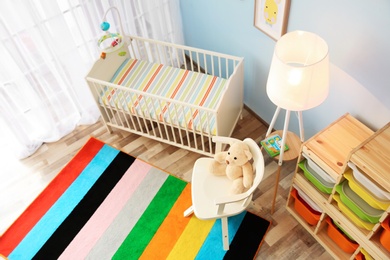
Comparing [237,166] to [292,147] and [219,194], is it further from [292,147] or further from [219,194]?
[292,147]

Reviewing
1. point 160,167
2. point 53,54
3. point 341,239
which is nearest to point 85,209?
point 160,167

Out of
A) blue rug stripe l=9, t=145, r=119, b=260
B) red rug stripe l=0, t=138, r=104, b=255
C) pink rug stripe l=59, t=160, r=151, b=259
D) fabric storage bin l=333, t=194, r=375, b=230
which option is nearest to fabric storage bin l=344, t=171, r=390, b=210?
fabric storage bin l=333, t=194, r=375, b=230

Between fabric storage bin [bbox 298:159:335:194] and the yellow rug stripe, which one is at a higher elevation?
fabric storage bin [bbox 298:159:335:194]

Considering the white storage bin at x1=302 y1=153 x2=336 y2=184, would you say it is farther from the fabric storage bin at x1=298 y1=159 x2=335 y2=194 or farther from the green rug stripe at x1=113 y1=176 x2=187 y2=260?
the green rug stripe at x1=113 y1=176 x2=187 y2=260

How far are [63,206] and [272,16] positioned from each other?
2.07 meters

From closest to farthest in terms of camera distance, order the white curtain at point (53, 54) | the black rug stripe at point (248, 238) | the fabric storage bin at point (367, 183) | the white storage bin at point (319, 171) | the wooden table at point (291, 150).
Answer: the fabric storage bin at point (367, 183)
the white storage bin at point (319, 171)
the wooden table at point (291, 150)
the black rug stripe at point (248, 238)
the white curtain at point (53, 54)

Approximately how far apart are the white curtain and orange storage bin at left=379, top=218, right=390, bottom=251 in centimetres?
236

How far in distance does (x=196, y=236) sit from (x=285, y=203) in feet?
2.30

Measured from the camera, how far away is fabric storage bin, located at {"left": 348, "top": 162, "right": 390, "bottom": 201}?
1.64 m

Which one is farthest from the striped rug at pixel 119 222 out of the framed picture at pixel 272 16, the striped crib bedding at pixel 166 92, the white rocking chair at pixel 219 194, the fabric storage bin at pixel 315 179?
the framed picture at pixel 272 16

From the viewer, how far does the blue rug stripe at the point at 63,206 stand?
2.58m

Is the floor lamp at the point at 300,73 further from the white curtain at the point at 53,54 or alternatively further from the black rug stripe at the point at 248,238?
the white curtain at the point at 53,54

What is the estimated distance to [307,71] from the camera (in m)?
1.63

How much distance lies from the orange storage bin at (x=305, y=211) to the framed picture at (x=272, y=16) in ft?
3.47
